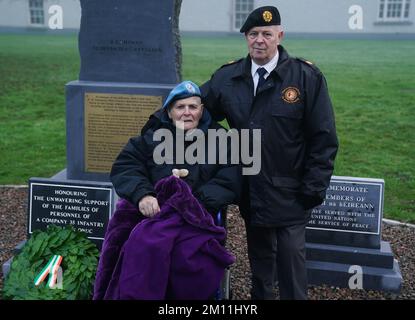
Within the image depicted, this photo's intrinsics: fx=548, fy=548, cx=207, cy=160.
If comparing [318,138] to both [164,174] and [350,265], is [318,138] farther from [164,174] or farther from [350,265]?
[350,265]

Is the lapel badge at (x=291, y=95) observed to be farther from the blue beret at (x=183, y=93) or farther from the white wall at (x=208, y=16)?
the white wall at (x=208, y=16)

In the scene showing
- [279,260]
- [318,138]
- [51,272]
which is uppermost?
[318,138]

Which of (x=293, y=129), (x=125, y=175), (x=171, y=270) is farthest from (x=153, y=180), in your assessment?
(x=293, y=129)

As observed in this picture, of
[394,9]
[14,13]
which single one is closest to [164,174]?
[394,9]

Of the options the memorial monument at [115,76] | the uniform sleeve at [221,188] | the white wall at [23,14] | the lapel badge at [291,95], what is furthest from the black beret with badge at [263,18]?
the white wall at [23,14]

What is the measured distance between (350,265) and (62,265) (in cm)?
233

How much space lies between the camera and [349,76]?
1586 cm

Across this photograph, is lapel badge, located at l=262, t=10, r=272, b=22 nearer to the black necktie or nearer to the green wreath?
the black necktie

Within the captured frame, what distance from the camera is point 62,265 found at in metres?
4.09

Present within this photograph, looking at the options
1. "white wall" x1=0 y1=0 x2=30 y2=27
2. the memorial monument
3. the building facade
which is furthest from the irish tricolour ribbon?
"white wall" x1=0 y1=0 x2=30 y2=27

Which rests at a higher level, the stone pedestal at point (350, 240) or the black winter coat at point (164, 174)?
the black winter coat at point (164, 174)

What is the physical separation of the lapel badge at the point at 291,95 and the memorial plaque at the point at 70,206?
5.75 feet

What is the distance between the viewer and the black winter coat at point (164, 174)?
127 inches

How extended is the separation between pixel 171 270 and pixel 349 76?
13954mm
